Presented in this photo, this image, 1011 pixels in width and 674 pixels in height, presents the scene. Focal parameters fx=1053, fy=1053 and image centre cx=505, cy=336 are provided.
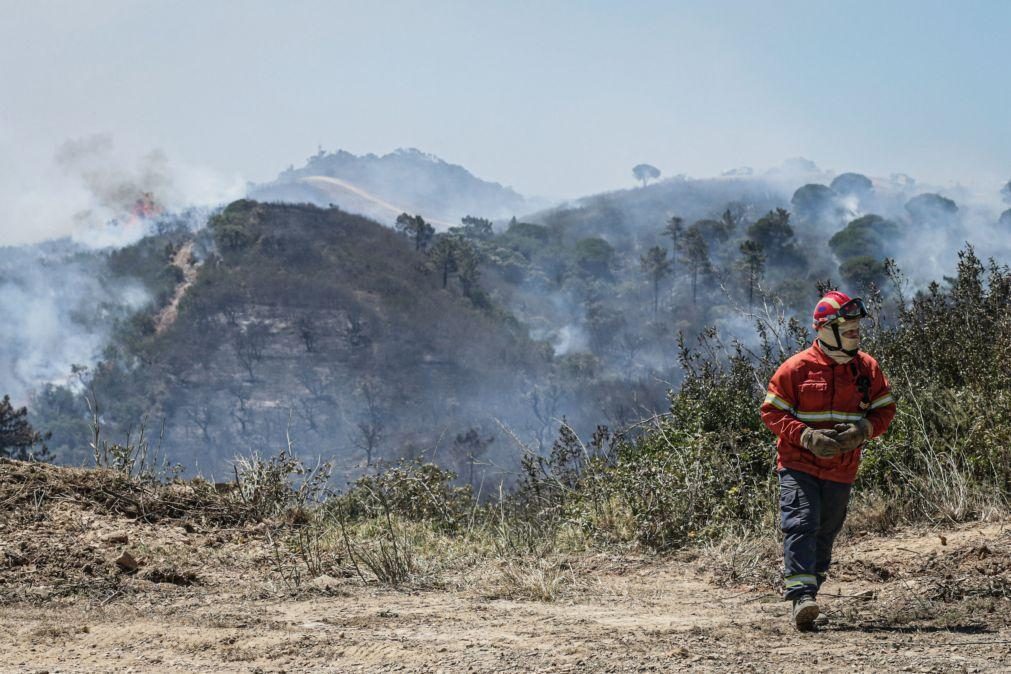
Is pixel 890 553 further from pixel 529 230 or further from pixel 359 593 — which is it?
pixel 529 230

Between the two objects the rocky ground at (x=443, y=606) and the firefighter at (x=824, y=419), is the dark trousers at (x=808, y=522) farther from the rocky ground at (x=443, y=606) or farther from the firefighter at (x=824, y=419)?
the rocky ground at (x=443, y=606)

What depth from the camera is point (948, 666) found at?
3.61 metres

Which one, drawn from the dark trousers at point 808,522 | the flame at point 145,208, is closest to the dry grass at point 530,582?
the dark trousers at point 808,522

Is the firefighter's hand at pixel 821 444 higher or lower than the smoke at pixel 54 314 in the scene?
lower

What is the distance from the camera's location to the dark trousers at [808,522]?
4637 mm

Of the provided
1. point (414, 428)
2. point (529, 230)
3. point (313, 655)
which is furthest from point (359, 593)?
point (529, 230)

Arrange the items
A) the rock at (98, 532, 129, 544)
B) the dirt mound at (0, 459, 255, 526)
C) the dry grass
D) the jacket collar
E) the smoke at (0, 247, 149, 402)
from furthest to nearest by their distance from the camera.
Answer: the smoke at (0, 247, 149, 402), the dirt mound at (0, 459, 255, 526), the rock at (98, 532, 129, 544), the dry grass, the jacket collar

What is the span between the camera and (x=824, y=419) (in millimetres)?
4828

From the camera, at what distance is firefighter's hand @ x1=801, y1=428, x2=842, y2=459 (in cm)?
466

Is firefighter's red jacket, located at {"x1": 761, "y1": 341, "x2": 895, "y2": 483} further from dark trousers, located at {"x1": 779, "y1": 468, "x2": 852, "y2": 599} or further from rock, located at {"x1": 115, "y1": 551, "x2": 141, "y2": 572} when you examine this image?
rock, located at {"x1": 115, "y1": 551, "x2": 141, "y2": 572}

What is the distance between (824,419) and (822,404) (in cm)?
7

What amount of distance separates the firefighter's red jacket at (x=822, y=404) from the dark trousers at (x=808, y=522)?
6 cm

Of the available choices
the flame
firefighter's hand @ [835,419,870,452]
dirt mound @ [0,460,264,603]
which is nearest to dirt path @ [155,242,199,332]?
the flame

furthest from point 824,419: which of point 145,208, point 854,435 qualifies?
point 145,208
